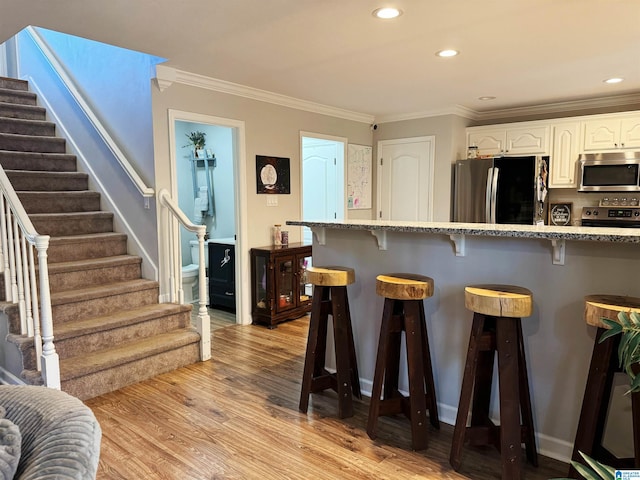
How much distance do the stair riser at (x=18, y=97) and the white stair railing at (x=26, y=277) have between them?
2536 millimetres

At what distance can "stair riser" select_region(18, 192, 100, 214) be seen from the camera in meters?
3.87

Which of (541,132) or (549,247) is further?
(541,132)

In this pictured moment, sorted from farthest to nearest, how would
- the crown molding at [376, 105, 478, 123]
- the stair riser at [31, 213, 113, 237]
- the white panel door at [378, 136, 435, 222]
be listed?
the white panel door at [378, 136, 435, 222] → the crown molding at [376, 105, 478, 123] → the stair riser at [31, 213, 113, 237]

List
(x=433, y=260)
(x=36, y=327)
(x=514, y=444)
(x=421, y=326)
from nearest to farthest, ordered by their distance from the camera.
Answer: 1. (x=514, y=444)
2. (x=421, y=326)
3. (x=433, y=260)
4. (x=36, y=327)

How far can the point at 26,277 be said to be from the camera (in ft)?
9.01

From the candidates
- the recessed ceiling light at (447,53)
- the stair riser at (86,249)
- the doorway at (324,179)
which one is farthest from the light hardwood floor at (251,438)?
the doorway at (324,179)

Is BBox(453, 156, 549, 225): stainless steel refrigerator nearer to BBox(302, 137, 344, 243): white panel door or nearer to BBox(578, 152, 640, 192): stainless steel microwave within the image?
BBox(578, 152, 640, 192): stainless steel microwave

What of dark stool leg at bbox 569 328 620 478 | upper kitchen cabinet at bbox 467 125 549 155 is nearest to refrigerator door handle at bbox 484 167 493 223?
upper kitchen cabinet at bbox 467 125 549 155

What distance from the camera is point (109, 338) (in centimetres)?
317

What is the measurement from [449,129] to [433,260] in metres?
3.18

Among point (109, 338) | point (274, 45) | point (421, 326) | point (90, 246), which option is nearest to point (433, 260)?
point (421, 326)

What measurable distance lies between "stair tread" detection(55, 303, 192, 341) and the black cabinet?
1.19 metres

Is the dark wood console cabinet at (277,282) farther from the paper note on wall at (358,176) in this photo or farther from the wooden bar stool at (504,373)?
the wooden bar stool at (504,373)

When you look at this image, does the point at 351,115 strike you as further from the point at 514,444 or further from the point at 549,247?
the point at 514,444
